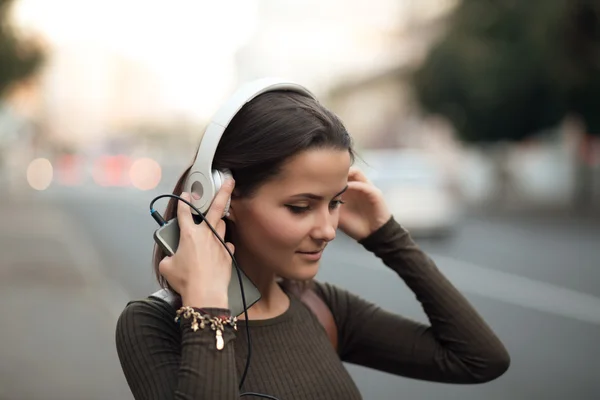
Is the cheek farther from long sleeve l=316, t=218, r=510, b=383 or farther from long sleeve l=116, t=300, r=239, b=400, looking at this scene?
long sleeve l=316, t=218, r=510, b=383

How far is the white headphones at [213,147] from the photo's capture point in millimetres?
1916

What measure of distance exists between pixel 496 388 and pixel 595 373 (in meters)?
0.91

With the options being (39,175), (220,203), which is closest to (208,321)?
(220,203)

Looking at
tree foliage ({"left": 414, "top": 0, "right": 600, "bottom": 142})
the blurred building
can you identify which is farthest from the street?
the blurred building

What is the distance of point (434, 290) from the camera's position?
7.33 ft

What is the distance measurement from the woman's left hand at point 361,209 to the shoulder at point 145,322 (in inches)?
20.9

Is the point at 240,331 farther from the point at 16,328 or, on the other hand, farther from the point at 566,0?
the point at 566,0

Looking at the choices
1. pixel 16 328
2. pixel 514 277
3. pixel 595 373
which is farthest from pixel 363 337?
pixel 514 277

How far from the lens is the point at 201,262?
1819 millimetres

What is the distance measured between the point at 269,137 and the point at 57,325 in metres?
6.85

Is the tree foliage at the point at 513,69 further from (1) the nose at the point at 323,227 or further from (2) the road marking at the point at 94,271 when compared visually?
(1) the nose at the point at 323,227

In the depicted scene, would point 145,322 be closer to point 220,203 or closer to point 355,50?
point 220,203

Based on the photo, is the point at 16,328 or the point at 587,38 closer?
the point at 16,328

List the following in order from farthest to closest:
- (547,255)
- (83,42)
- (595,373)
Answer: (83,42) < (547,255) < (595,373)
